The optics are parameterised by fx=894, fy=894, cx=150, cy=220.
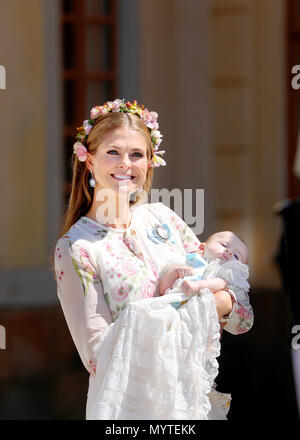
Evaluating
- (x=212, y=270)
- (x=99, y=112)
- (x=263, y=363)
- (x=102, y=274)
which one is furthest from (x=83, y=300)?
(x=263, y=363)

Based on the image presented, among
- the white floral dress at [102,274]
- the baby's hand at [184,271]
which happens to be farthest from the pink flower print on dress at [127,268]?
the baby's hand at [184,271]

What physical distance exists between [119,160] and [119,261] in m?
0.26

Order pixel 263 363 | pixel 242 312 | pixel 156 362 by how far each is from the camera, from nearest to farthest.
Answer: pixel 156 362 < pixel 242 312 < pixel 263 363

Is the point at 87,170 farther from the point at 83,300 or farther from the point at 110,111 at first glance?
the point at 83,300

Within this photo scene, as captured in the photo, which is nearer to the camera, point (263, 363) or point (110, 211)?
point (110, 211)

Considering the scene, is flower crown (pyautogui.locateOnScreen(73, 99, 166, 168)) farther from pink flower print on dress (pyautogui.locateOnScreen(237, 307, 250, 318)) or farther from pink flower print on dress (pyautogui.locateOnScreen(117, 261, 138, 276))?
pink flower print on dress (pyautogui.locateOnScreen(237, 307, 250, 318))

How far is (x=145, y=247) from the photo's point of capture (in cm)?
229

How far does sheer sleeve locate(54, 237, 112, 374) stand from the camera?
7.04 ft

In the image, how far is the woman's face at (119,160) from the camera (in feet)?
7.39

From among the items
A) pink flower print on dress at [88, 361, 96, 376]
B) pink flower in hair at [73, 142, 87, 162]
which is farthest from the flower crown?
pink flower print on dress at [88, 361, 96, 376]

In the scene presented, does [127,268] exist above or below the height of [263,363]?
above

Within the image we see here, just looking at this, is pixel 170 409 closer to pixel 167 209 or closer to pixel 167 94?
pixel 167 209

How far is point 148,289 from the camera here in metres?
2.21

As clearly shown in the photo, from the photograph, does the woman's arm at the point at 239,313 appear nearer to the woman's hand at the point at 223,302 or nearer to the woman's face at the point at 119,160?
the woman's hand at the point at 223,302
